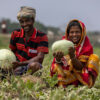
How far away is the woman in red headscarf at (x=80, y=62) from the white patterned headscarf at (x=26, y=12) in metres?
0.69

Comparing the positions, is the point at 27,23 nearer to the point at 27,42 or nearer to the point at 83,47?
the point at 27,42

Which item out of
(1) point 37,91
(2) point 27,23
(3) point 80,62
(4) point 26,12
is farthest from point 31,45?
(1) point 37,91

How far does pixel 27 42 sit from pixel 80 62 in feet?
3.57

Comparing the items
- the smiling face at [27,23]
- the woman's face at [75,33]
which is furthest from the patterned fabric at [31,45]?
the woman's face at [75,33]

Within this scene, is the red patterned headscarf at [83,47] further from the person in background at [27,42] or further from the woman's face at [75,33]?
the person in background at [27,42]

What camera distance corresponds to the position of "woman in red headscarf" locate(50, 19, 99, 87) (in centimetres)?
393

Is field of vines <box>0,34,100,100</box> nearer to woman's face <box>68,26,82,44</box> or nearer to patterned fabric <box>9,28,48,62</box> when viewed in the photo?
patterned fabric <box>9,28,48,62</box>

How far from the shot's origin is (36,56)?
426cm

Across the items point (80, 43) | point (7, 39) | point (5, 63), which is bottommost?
point (7, 39)

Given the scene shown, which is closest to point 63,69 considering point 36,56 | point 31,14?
point 36,56

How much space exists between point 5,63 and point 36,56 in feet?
1.86

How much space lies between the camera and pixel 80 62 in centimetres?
385

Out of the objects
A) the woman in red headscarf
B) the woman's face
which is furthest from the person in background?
the woman's face

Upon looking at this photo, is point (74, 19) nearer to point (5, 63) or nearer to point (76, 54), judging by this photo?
point (76, 54)
